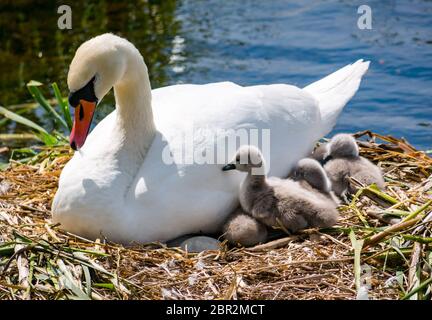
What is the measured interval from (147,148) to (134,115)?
28 cm

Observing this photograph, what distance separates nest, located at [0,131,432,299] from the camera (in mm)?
5996

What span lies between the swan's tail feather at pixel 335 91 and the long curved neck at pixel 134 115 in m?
1.67

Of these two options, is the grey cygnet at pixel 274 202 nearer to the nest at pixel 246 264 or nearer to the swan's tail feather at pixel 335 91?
the nest at pixel 246 264

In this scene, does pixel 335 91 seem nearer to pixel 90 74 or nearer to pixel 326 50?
pixel 90 74

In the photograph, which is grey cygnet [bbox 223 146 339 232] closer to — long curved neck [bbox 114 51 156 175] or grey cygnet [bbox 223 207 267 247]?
grey cygnet [bbox 223 207 267 247]

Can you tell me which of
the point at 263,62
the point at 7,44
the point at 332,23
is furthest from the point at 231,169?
the point at 7,44

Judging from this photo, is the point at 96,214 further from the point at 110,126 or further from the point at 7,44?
the point at 7,44

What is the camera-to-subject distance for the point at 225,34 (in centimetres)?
1338

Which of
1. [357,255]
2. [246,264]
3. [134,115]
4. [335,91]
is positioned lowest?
[246,264]

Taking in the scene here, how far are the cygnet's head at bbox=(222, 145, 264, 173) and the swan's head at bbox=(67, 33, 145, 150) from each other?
1.06 m

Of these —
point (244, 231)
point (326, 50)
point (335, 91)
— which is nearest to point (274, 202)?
point (244, 231)

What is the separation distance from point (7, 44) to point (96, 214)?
25.3 ft

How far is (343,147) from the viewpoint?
743cm

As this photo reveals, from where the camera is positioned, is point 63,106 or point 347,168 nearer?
point 347,168
